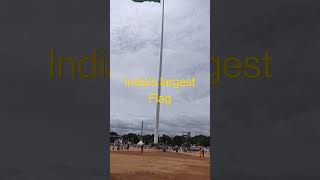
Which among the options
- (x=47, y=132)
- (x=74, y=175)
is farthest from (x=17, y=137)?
(x=74, y=175)

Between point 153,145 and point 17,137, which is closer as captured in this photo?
point 17,137

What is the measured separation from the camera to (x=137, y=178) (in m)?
29.5

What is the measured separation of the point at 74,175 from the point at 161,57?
43.1m

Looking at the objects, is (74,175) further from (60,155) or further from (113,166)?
(113,166)

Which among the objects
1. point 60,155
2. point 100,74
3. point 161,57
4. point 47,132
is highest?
point 161,57

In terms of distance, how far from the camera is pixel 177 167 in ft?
121

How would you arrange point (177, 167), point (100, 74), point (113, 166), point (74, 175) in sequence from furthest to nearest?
point (177, 167) < point (113, 166) < point (74, 175) < point (100, 74)
